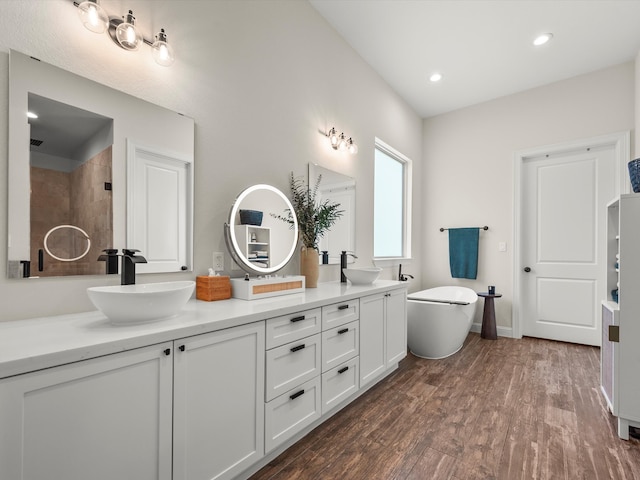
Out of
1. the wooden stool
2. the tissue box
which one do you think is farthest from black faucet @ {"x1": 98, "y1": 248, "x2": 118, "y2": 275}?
the wooden stool

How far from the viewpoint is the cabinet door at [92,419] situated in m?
0.84

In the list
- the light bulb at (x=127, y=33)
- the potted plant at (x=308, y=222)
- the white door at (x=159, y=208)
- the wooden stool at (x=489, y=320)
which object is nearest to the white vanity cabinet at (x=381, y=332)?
the potted plant at (x=308, y=222)

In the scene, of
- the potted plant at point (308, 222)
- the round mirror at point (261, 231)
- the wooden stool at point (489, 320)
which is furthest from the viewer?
the wooden stool at point (489, 320)

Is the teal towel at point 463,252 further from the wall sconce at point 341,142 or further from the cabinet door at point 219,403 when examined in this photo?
the cabinet door at point 219,403

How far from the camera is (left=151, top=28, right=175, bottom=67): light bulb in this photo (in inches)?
64.0

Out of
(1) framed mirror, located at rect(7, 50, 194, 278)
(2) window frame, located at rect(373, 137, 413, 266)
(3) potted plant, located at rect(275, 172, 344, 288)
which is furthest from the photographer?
(2) window frame, located at rect(373, 137, 413, 266)

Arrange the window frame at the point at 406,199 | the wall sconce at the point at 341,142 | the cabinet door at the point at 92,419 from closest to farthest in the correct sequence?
1. the cabinet door at the point at 92,419
2. the wall sconce at the point at 341,142
3. the window frame at the point at 406,199

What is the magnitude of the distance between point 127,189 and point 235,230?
0.66m

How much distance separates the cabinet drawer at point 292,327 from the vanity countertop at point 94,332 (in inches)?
1.8

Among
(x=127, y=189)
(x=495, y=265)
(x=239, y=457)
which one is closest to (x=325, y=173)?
(x=127, y=189)

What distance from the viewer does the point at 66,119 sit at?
54.1 inches

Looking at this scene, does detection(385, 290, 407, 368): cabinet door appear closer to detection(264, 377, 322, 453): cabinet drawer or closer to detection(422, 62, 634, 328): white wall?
detection(264, 377, 322, 453): cabinet drawer

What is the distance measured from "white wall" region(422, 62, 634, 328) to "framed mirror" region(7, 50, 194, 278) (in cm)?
380

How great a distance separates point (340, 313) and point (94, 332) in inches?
51.5
